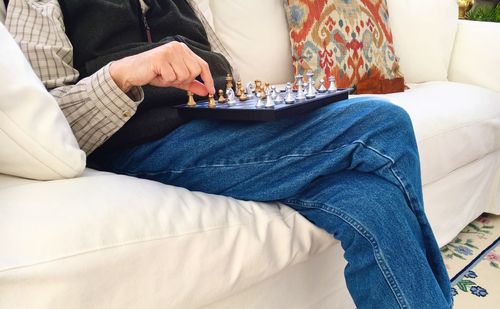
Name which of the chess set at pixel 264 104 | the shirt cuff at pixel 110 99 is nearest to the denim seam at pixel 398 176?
the chess set at pixel 264 104

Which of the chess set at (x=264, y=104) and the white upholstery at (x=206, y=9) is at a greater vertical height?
the white upholstery at (x=206, y=9)

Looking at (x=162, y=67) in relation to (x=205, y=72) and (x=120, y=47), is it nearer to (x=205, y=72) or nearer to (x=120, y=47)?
(x=205, y=72)

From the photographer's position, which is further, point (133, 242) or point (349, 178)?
point (349, 178)

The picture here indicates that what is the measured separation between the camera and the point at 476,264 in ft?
3.52

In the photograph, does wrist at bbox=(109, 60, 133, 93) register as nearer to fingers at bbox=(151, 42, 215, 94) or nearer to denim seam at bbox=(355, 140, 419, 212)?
fingers at bbox=(151, 42, 215, 94)

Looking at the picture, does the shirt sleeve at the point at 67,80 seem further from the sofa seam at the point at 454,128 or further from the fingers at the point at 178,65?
the sofa seam at the point at 454,128

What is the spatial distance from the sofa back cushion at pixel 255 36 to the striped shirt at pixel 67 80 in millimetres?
613

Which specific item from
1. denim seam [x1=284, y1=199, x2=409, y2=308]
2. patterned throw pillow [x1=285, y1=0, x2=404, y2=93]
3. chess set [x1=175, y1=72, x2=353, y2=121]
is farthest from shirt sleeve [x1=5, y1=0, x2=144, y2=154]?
patterned throw pillow [x1=285, y1=0, x2=404, y2=93]

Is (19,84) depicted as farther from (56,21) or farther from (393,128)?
(393,128)

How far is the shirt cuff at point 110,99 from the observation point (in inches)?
23.5

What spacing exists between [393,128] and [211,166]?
0.93 ft

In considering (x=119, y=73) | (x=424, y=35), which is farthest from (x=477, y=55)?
(x=119, y=73)

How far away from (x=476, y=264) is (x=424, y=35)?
87cm

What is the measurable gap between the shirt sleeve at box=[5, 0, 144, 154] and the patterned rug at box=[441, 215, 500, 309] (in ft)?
2.79
